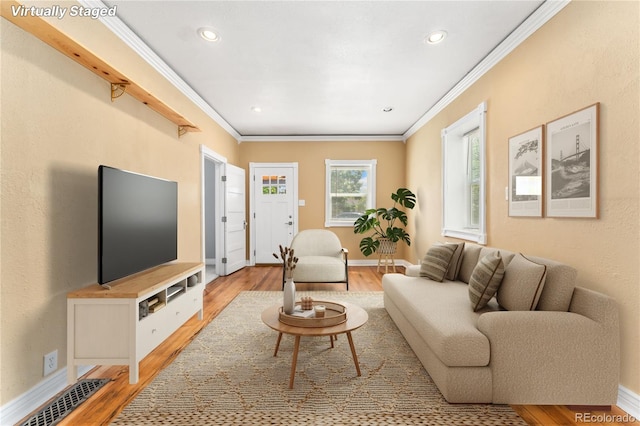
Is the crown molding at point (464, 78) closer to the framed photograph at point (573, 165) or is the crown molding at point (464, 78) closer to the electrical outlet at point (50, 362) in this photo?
the framed photograph at point (573, 165)

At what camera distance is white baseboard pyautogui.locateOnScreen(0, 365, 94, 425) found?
1.64 metres

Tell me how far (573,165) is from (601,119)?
326mm

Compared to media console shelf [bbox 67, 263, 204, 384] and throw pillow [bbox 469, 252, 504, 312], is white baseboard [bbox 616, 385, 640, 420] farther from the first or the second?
media console shelf [bbox 67, 263, 204, 384]

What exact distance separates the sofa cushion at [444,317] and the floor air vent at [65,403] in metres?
2.16

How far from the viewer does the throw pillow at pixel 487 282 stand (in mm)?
2189

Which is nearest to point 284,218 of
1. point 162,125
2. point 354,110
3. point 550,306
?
point 354,110

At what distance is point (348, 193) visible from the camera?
646 centimetres

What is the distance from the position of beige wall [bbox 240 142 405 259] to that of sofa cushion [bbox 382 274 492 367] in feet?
10.8

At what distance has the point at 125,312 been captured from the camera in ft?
6.58

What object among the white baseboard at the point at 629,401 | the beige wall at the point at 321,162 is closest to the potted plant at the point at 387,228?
the beige wall at the point at 321,162

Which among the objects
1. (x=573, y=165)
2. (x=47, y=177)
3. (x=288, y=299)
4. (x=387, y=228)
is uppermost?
(x=573, y=165)

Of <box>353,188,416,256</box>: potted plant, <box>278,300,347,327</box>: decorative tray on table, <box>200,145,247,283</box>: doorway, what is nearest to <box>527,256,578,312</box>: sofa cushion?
<box>278,300,347,327</box>: decorative tray on table

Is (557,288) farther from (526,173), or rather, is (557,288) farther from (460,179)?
(460,179)

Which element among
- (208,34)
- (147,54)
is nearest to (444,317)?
(208,34)
